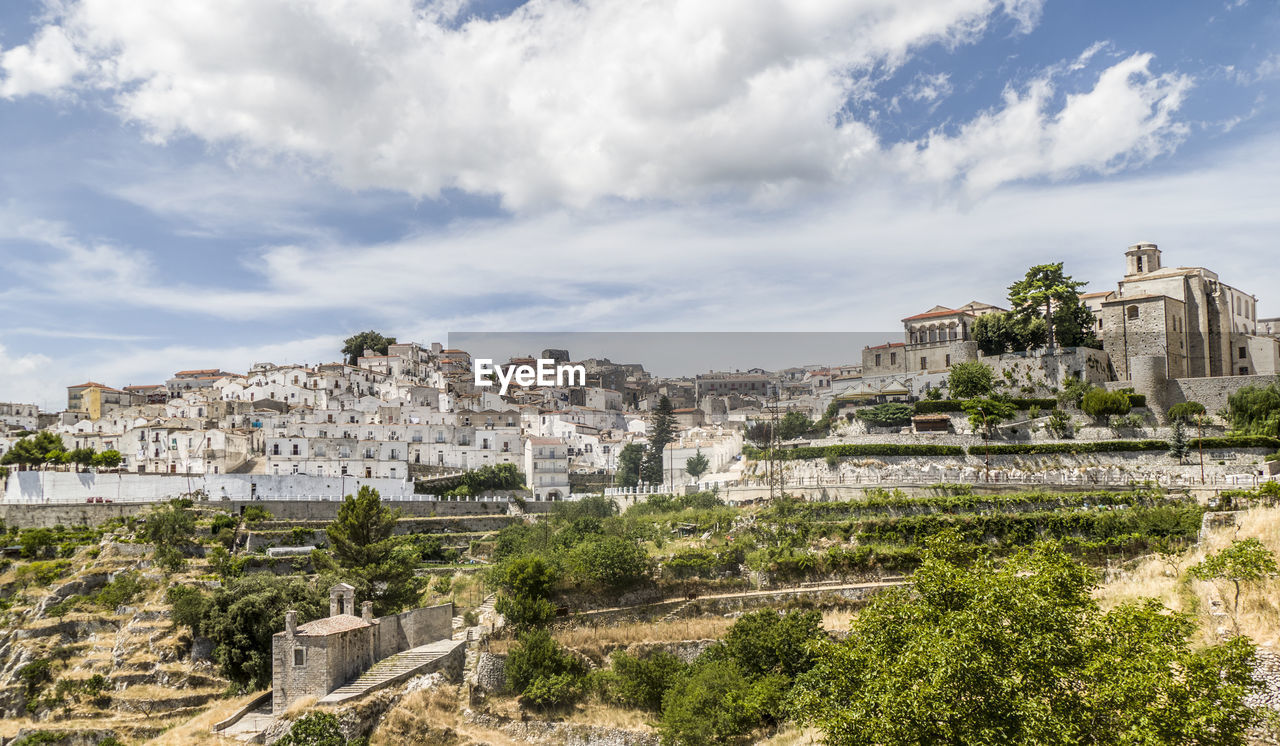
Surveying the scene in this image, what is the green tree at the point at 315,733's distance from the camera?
19484 mm

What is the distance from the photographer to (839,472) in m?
39.9

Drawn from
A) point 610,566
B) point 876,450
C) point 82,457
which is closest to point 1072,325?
point 876,450

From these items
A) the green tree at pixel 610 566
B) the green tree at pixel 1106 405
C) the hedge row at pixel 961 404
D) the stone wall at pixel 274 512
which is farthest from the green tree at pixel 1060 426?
the stone wall at pixel 274 512

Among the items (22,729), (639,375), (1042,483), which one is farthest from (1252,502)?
(639,375)

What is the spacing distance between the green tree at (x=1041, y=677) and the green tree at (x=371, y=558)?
17.7 m

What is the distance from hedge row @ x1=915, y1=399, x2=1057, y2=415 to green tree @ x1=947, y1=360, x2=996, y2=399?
32.2 inches

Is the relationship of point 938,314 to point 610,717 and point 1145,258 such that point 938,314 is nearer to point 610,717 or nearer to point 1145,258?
point 1145,258

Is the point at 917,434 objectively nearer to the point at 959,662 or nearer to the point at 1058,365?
the point at 1058,365

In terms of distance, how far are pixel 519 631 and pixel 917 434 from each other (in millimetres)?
21864

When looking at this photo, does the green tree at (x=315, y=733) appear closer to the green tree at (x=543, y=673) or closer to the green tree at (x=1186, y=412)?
the green tree at (x=543, y=673)

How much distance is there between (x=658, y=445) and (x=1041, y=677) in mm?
42733

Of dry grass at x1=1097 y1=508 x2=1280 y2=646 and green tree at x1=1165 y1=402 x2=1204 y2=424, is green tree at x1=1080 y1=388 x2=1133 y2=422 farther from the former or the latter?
dry grass at x1=1097 y1=508 x2=1280 y2=646

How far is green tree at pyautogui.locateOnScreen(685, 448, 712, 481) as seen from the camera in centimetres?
5141

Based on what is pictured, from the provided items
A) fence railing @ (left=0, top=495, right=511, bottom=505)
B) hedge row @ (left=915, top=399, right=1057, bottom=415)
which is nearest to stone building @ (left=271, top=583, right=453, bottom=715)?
fence railing @ (left=0, top=495, right=511, bottom=505)
